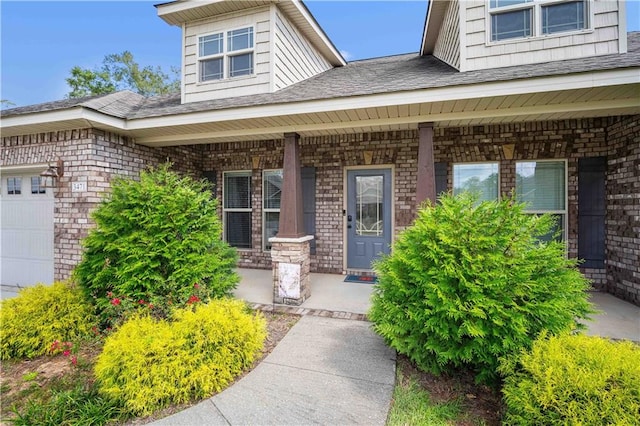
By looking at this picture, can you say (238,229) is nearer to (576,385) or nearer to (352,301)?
(352,301)

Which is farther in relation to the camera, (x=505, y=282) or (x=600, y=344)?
(x=505, y=282)

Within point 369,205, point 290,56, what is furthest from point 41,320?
point 290,56

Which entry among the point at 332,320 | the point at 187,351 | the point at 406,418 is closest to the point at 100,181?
the point at 187,351

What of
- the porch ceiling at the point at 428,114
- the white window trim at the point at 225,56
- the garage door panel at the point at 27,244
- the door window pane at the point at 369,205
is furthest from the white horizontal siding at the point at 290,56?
the garage door panel at the point at 27,244

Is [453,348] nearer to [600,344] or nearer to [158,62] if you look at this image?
[600,344]

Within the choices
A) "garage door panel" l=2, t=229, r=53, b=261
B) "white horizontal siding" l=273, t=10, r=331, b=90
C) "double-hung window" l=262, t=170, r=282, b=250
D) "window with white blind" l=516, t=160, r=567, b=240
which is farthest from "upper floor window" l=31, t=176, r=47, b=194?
"window with white blind" l=516, t=160, r=567, b=240

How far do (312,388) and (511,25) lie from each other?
5.78 m

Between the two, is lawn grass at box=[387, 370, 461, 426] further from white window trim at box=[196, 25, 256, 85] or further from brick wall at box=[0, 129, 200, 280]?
white window trim at box=[196, 25, 256, 85]

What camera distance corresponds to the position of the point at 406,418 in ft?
7.06

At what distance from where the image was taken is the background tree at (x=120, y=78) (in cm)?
1627

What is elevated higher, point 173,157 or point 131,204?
point 173,157

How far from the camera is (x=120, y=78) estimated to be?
60.3 ft

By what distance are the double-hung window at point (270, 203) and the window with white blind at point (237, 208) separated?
39cm

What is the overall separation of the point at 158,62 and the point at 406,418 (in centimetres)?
2307
